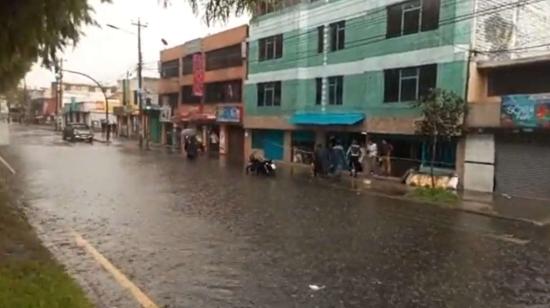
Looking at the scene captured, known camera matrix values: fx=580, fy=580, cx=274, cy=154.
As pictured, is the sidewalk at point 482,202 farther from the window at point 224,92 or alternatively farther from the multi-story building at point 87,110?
the multi-story building at point 87,110

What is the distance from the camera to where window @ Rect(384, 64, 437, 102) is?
22.5 m

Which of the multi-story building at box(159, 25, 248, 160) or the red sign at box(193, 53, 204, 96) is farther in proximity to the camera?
the red sign at box(193, 53, 204, 96)

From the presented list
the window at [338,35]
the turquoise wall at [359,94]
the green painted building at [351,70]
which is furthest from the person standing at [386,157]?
the window at [338,35]

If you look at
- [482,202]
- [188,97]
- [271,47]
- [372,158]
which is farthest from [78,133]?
[482,202]

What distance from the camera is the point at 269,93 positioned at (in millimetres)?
34406

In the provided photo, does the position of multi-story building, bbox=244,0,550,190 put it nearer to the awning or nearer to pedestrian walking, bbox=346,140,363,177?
the awning

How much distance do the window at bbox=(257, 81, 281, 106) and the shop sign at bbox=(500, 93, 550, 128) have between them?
15893 mm

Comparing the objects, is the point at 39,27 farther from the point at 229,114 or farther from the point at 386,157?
the point at 229,114

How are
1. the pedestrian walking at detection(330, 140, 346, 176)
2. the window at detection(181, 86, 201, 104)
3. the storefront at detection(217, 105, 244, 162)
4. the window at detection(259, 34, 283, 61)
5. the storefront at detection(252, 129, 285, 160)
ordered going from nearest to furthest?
the pedestrian walking at detection(330, 140, 346, 176), the window at detection(259, 34, 283, 61), the storefront at detection(252, 129, 285, 160), the storefront at detection(217, 105, 244, 162), the window at detection(181, 86, 201, 104)

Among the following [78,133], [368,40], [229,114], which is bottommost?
[78,133]

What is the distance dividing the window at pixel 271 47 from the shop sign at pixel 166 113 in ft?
55.2

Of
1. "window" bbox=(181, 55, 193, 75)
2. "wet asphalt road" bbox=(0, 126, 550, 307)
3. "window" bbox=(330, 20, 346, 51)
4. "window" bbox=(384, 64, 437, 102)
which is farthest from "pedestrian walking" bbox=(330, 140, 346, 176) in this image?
"window" bbox=(181, 55, 193, 75)

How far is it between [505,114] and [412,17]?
628cm

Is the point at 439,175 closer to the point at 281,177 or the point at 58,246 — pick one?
the point at 281,177
